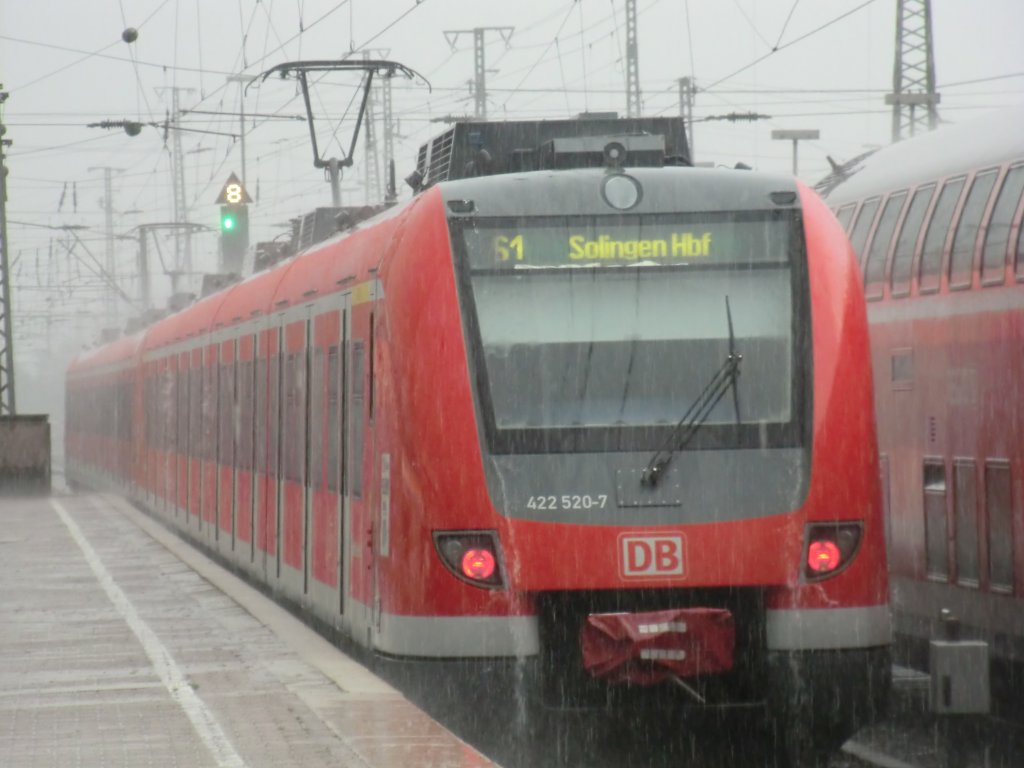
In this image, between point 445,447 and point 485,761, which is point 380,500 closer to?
point 445,447

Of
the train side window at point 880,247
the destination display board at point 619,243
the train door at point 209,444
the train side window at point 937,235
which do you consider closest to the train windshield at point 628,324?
the destination display board at point 619,243

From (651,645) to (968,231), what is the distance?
12.6ft

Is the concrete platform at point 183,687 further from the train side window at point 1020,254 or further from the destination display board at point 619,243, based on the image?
A: the train side window at point 1020,254

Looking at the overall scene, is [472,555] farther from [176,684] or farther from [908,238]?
[908,238]

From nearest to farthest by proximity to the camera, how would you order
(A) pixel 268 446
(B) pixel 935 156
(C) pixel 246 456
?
(B) pixel 935 156 < (A) pixel 268 446 < (C) pixel 246 456

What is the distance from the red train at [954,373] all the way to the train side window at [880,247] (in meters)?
0.02

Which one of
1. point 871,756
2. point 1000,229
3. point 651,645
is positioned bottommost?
point 871,756

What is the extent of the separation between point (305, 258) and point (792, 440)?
5.87 m

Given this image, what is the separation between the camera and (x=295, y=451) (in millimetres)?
14047

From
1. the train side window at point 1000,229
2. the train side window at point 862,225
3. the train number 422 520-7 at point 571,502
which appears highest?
the train side window at point 862,225

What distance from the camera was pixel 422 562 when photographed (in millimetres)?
9172

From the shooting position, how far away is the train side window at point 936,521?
1180 centimetres

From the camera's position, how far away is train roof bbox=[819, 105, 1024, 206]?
1150 cm

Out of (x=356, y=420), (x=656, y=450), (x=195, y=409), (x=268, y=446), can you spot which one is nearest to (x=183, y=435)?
(x=195, y=409)
